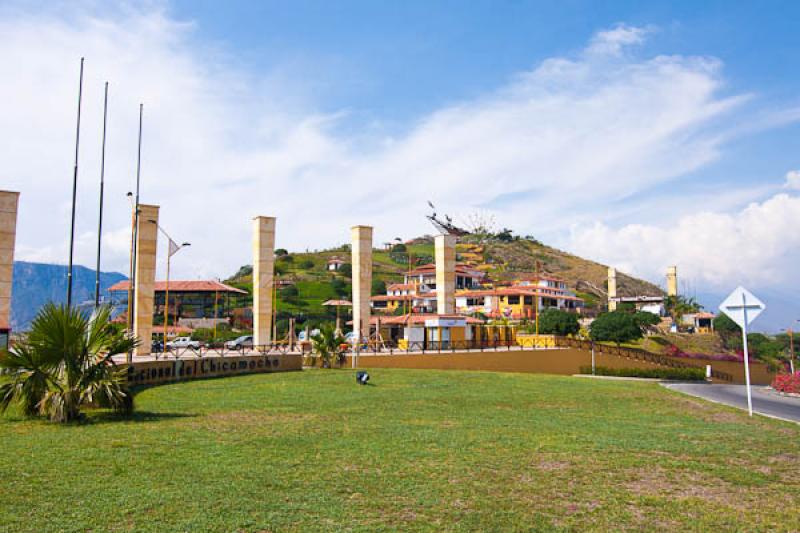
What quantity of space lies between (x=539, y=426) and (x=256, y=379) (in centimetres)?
1341

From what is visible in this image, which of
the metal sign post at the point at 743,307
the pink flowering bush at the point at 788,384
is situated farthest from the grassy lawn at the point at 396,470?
the pink flowering bush at the point at 788,384

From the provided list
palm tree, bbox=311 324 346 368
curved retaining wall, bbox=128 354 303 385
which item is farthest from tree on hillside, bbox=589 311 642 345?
curved retaining wall, bbox=128 354 303 385

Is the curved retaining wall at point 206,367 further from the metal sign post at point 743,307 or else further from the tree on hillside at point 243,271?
the tree on hillside at point 243,271

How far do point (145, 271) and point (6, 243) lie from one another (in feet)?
19.9

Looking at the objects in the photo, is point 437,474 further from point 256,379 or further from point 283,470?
point 256,379

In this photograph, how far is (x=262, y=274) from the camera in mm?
33031

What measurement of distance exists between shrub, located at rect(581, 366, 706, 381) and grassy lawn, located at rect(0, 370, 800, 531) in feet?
71.9

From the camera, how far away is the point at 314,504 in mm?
7094

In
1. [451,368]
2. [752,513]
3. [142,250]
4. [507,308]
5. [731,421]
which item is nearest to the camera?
[752,513]

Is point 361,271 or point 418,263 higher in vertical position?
point 418,263

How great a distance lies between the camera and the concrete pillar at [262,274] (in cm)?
3294

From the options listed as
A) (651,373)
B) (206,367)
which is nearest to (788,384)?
(651,373)

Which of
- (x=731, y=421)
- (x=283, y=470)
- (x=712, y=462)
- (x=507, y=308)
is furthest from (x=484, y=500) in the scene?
(x=507, y=308)

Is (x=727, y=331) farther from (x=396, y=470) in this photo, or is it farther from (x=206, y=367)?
(x=396, y=470)
